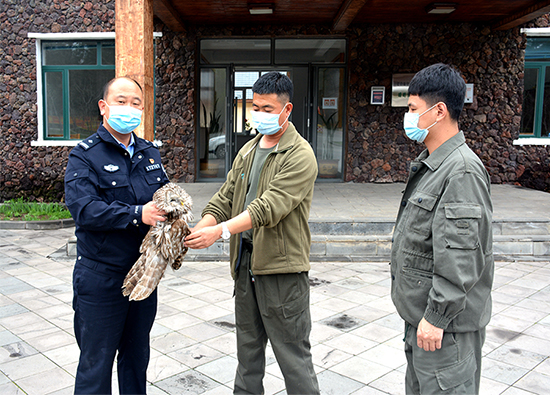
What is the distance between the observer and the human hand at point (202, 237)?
231 centimetres

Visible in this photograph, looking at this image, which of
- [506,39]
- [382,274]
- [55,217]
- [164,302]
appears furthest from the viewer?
[506,39]

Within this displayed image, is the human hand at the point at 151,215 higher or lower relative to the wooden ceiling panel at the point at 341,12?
lower

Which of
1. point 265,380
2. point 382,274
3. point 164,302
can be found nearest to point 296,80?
point 382,274

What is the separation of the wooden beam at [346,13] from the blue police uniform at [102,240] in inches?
282

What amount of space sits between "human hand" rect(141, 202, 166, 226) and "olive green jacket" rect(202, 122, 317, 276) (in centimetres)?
44

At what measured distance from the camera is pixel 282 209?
2352 millimetres

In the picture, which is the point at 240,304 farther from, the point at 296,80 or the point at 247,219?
the point at 296,80

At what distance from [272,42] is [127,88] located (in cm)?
879

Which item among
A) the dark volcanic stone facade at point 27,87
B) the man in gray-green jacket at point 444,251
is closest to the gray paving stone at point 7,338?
the man in gray-green jacket at point 444,251

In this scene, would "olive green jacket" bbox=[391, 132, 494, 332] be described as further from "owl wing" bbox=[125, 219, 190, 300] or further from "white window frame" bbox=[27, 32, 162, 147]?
"white window frame" bbox=[27, 32, 162, 147]

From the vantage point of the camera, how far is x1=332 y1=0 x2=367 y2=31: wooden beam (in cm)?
844

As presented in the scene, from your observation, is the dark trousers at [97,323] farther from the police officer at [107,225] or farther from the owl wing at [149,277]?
the owl wing at [149,277]

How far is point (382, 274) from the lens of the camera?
19.2 feet

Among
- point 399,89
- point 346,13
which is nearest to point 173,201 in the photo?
point 346,13
